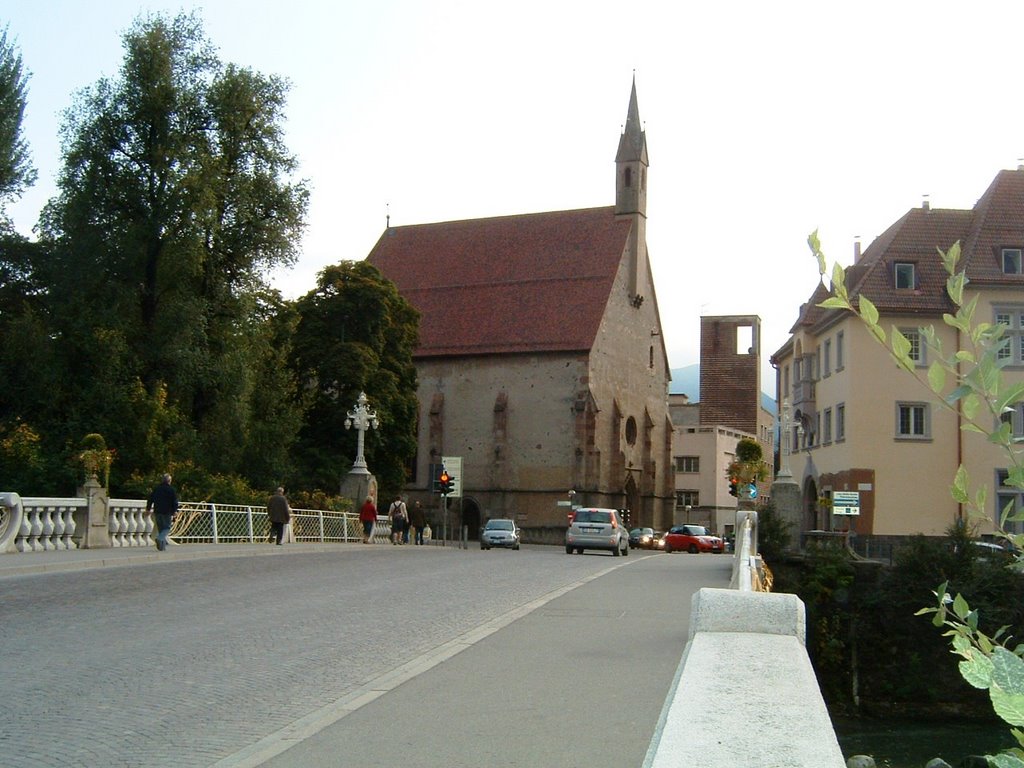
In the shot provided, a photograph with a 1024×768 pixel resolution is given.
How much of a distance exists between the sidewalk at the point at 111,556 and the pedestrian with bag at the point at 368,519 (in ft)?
29.7

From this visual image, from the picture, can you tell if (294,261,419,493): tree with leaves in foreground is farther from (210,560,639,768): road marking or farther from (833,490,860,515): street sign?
(210,560,639,768): road marking

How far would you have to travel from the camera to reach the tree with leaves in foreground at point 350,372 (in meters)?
57.8

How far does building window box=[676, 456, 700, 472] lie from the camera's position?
98.2 meters

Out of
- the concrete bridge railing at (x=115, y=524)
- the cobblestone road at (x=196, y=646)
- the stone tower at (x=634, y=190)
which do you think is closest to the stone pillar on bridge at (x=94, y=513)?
the concrete bridge railing at (x=115, y=524)

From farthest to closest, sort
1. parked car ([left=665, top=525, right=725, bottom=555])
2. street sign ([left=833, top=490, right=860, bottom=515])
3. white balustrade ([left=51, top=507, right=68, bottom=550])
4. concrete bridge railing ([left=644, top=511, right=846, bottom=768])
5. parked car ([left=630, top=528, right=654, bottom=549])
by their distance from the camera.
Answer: parked car ([left=630, top=528, right=654, bottom=549]), parked car ([left=665, top=525, right=725, bottom=555]), street sign ([left=833, top=490, right=860, bottom=515]), white balustrade ([left=51, top=507, right=68, bottom=550]), concrete bridge railing ([left=644, top=511, right=846, bottom=768])

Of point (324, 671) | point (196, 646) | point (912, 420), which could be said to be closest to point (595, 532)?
point (912, 420)

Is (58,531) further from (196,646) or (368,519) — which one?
(368,519)

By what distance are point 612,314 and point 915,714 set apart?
4941cm

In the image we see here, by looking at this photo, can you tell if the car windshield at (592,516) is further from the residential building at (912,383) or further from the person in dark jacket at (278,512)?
the person in dark jacket at (278,512)

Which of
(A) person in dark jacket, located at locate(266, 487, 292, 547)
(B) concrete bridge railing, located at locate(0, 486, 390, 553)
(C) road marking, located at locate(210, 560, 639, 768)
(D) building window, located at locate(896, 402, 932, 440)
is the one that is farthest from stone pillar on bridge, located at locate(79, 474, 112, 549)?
(D) building window, located at locate(896, 402, 932, 440)

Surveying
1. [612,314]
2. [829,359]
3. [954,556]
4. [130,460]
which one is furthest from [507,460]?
[954,556]

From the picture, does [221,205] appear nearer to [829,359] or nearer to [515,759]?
[829,359]

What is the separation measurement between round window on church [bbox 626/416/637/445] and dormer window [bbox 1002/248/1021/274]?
31909 mm

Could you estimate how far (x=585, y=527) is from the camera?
46125mm
